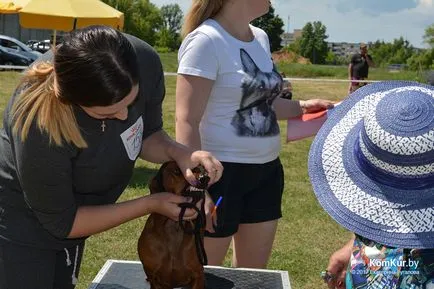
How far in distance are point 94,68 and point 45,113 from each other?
0.20 metres

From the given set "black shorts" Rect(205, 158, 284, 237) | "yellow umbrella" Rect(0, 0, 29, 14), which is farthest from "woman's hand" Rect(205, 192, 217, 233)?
"yellow umbrella" Rect(0, 0, 29, 14)

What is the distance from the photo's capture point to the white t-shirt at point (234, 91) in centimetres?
217

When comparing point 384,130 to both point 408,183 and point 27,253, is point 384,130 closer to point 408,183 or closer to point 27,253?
point 408,183

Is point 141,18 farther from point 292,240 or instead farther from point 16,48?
point 292,240

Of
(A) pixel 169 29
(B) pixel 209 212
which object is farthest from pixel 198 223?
(A) pixel 169 29

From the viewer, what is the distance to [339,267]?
1859 millimetres

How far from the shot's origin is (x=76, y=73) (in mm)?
1398

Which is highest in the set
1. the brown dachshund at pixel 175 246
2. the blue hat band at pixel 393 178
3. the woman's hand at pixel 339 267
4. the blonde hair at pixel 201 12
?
the blonde hair at pixel 201 12

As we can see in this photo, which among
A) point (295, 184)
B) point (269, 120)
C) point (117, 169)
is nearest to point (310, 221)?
point (295, 184)

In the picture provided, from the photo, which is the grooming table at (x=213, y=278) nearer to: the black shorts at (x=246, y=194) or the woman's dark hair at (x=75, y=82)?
the black shorts at (x=246, y=194)

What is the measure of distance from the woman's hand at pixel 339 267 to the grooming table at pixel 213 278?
0.51 ft

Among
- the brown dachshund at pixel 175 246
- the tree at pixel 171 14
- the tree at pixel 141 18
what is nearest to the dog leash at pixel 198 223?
the brown dachshund at pixel 175 246

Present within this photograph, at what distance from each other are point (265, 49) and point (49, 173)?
44.7 inches

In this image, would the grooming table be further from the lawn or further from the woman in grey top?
the lawn
